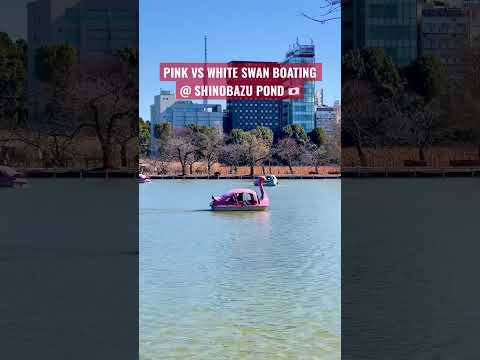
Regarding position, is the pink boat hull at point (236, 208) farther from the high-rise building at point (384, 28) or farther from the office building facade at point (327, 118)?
the office building facade at point (327, 118)

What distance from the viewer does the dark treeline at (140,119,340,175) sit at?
47.7 metres

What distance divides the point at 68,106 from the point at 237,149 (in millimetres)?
10544

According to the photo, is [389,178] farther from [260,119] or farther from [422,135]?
[260,119]

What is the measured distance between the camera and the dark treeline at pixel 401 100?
142 feet

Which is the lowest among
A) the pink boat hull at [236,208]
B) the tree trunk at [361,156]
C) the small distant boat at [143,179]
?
the pink boat hull at [236,208]

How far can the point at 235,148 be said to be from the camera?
1940 inches

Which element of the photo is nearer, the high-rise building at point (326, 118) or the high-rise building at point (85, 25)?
the high-rise building at point (85, 25)

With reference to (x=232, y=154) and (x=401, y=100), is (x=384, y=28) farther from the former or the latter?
(x=232, y=154)

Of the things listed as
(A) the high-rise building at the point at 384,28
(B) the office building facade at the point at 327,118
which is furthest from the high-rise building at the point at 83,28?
(B) the office building facade at the point at 327,118

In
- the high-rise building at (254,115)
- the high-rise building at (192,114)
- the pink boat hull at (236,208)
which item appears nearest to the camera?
the pink boat hull at (236,208)

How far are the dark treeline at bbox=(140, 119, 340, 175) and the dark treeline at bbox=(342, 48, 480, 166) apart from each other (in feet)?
16.5

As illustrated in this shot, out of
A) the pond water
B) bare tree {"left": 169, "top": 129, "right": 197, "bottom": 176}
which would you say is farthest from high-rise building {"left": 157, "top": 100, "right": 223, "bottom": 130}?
the pond water

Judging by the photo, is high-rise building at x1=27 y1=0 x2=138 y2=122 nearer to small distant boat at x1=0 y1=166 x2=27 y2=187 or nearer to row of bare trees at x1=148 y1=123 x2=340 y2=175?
row of bare trees at x1=148 y1=123 x2=340 y2=175

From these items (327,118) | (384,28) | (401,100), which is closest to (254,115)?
(327,118)
